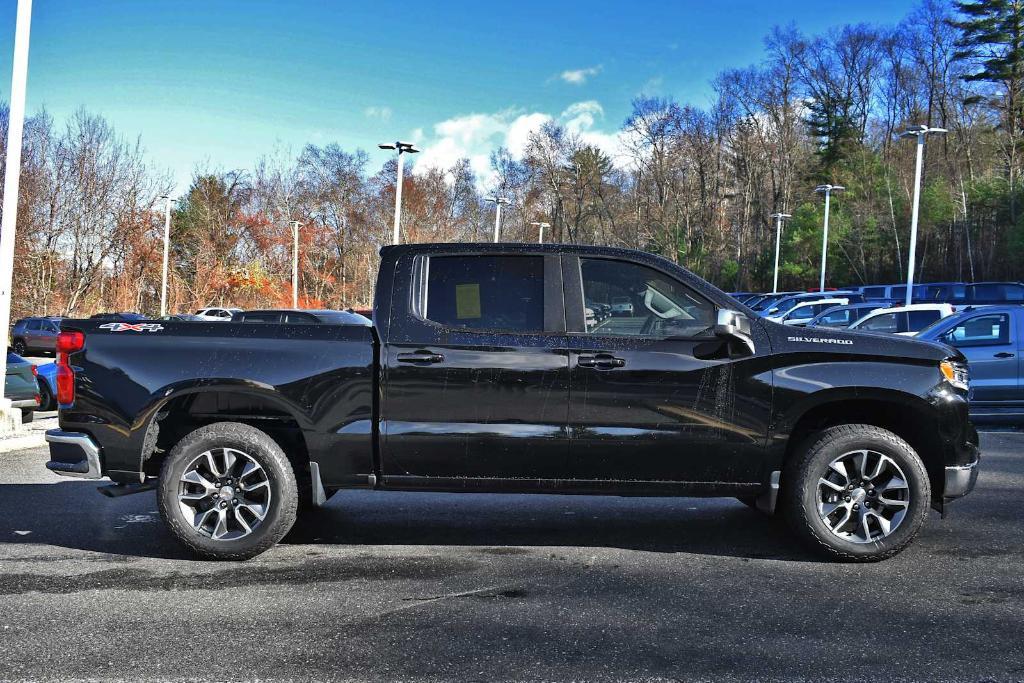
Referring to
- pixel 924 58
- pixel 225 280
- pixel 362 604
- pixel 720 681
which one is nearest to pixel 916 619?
Answer: pixel 720 681

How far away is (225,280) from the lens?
189 ft

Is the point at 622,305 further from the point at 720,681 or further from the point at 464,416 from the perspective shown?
the point at 720,681

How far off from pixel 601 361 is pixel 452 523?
192 centimetres

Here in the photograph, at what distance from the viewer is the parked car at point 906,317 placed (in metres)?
15.8

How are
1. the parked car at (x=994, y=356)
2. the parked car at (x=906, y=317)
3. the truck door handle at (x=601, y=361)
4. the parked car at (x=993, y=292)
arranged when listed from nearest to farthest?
the truck door handle at (x=601, y=361) < the parked car at (x=994, y=356) < the parked car at (x=906, y=317) < the parked car at (x=993, y=292)

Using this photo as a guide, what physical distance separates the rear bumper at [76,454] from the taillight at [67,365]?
0.70 ft

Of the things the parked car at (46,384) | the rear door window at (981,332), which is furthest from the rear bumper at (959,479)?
the parked car at (46,384)

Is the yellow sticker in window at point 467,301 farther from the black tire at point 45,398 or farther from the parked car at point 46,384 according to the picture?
the black tire at point 45,398

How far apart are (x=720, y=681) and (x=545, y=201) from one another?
68.1 metres

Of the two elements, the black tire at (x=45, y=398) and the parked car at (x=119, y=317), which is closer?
the parked car at (x=119, y=317)

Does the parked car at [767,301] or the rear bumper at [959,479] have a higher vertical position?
the parked car at [767,301]

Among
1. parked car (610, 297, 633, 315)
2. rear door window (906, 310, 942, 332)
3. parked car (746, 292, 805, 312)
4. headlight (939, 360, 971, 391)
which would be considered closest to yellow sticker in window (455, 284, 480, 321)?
parked car (610, 297, 633, 315)

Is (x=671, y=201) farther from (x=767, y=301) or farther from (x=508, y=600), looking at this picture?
(x=508, y=600)

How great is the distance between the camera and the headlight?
525 cm
